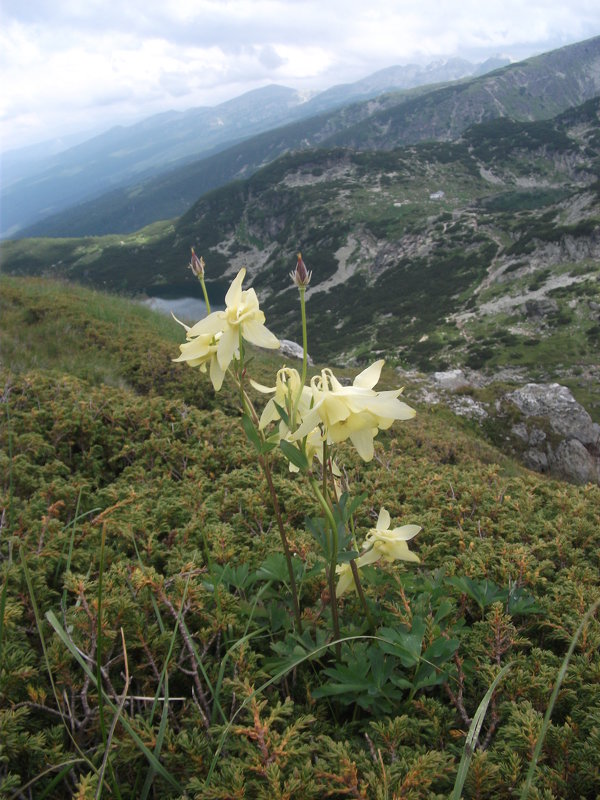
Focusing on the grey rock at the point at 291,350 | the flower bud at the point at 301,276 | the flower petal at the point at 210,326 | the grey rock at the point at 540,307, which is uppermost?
the flower bud at the point at 301,276

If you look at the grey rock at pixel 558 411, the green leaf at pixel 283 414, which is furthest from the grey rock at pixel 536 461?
the green leaf at pixel 283 414

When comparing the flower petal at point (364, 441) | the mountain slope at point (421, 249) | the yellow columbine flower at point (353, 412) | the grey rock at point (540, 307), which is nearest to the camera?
the yellow columbine flower at point (353, 412)

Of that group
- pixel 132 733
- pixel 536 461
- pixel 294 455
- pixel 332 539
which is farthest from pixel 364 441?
pixel 536 461

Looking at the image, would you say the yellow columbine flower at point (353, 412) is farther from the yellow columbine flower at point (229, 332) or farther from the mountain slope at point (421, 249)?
the mountain slope at point (421, 249)

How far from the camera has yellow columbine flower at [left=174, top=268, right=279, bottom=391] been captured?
1.56 meters

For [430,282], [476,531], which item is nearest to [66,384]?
[476,531]

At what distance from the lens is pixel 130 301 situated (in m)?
13.0

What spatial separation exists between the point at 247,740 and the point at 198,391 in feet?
16.6

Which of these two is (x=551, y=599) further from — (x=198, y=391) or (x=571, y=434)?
(x=571, y=434)

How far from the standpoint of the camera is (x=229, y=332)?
1561 millimetres

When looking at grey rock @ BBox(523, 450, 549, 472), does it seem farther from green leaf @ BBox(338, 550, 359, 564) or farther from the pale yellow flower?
green leaf @ BBox(338, 550, 359, 564)

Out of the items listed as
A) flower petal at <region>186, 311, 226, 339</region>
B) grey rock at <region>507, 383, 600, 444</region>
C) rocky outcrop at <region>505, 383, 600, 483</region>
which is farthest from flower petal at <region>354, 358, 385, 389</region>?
grey rock at <region>507, 383, 600, 444</region>

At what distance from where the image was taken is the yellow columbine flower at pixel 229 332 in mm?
1563

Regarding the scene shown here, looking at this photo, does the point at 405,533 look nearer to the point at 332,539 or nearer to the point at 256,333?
the point at 332,539
